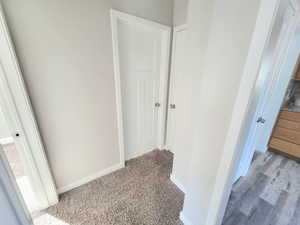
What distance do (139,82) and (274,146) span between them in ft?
8.64

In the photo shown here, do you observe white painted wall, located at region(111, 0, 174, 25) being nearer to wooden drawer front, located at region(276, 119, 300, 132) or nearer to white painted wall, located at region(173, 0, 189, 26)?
white painted wall, located at region(173, 0, 189, 26)

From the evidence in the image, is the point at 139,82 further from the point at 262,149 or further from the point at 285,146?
the point at 285,146

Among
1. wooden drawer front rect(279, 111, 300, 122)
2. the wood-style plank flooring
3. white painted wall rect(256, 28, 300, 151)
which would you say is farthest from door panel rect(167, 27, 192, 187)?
wooden drawer front rect(279, 111, 300, 122)

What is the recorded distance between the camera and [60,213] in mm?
1387

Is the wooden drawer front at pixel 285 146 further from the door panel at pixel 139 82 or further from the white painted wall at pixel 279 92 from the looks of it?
the door panel at pixel 139 82

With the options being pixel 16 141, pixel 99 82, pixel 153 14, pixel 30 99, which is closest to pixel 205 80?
pixel 99 82

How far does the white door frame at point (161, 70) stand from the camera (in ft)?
4.84

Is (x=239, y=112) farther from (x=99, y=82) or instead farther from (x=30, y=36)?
(x=30, y=36)

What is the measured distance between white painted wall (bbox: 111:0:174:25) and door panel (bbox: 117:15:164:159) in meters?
0.13

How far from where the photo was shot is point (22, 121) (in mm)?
1153

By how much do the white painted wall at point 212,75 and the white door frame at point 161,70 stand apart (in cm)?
70

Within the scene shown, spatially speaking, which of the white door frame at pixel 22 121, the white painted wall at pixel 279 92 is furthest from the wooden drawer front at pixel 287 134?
the white door frame at pixel 22 121

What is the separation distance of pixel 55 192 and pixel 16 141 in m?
0.68

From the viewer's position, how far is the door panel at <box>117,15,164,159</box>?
5.62 feet
